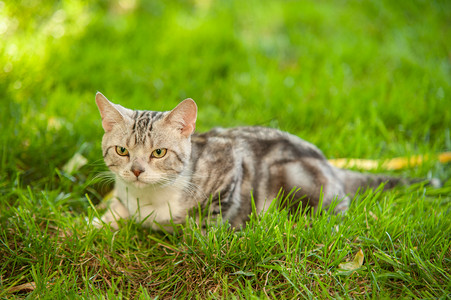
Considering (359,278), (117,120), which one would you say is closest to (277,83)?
(117,120)

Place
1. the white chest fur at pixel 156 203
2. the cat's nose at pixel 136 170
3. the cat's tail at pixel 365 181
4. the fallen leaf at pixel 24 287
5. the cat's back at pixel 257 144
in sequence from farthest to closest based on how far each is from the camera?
1. the cat's tail at pixel 365 181
2. the cat's back at pixel 257 144
3. the white chest fur at pixel 156 203
4. the cat's nose at pixel 136 170
5. the fallen leaf at pixel 24 287

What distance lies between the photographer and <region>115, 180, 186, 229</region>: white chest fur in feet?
8.71

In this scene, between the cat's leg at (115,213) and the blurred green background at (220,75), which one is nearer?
the cat's leg at (115,213)

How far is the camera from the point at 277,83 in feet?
15.3

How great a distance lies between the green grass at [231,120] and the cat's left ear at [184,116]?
630 millimetres

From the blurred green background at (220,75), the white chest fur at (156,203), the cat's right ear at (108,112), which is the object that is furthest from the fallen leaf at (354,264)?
the cat's right ear at (108,112)

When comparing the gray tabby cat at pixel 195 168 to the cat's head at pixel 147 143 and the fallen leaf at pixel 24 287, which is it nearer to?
the cat's head at pixel 147 143

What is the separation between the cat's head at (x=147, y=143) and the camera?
8.23 ft

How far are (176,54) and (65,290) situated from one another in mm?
3620

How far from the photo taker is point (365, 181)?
3.18 metres

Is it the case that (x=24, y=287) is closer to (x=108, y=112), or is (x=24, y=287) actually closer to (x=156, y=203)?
(x=156, y=203)

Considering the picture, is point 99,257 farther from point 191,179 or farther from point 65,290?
point 191,179

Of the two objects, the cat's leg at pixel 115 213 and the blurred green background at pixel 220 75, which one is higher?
the blurred green background at pixel 220 75

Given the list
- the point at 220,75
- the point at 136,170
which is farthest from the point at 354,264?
the point at 220,75
